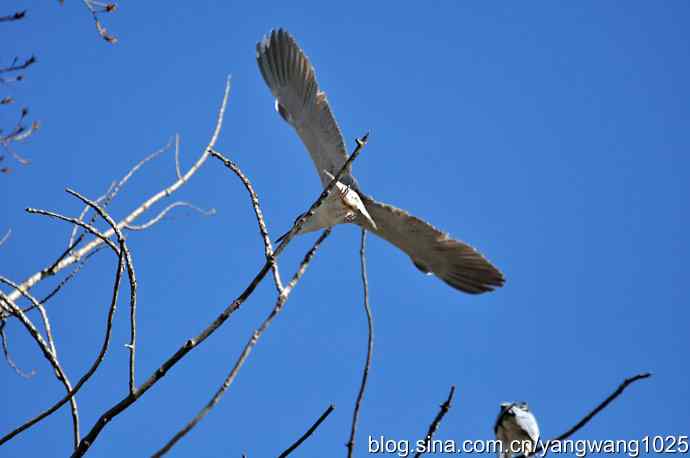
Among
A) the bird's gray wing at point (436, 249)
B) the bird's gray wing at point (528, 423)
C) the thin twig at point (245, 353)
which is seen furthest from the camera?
the bird's gray wing at point (436, 249)

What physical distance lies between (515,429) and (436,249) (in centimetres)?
154

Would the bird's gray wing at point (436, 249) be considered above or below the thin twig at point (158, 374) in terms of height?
above

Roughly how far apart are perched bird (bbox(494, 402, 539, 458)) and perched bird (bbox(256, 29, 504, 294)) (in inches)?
45.6

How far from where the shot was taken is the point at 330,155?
589 centimetres

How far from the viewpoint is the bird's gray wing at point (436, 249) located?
554 centimetres

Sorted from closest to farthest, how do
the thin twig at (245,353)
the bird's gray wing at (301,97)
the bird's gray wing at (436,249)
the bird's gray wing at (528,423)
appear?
1. the thin twig at (245,353)
2. the bird's gray wing at (528,423)
3. the bird's gray wing at (436,249)
4. the bird's gray wing at (301,97)

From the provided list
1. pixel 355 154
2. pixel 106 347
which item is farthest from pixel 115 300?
pixel 355 154

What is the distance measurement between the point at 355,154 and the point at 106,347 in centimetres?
88

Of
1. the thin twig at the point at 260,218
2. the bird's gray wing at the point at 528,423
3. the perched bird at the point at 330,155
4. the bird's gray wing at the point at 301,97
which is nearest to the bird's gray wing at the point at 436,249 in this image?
the perched bird at the point at 330,155

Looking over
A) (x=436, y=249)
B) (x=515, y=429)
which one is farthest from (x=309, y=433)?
(x=436, y=249)

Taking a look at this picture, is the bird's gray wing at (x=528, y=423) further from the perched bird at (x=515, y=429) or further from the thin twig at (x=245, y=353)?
the thin twig at (x=245, y=353)

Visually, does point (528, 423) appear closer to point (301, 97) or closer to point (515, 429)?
point (515, 429)

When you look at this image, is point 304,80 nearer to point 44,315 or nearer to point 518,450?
point 518,450

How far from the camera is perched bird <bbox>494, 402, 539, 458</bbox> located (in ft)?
15.5
